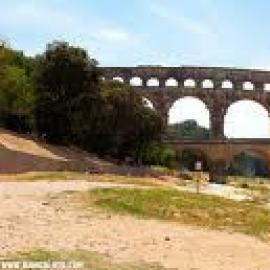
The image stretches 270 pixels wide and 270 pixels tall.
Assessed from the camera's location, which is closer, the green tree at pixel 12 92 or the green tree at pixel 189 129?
the green tree at pixel 12 92

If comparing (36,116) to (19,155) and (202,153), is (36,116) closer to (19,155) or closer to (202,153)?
(19,155)

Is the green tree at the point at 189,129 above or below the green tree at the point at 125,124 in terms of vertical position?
above

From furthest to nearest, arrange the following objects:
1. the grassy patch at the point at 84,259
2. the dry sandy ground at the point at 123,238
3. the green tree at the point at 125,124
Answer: the green tree at the point at 125,124, the dry sandy ground at the point at 123,238, the grassy patch at the point at 84,259

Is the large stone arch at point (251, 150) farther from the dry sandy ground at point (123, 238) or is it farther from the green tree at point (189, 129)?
the dry sandy ground at point (123, 238)

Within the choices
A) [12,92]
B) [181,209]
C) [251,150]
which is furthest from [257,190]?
[251,150]

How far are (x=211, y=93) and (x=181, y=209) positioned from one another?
83326mm

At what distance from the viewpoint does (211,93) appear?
106 m

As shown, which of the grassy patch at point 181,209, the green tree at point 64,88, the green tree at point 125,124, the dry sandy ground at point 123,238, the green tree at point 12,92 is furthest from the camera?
the green tree at point 125,124

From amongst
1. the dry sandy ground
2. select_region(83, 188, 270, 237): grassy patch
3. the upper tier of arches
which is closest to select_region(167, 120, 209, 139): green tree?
the upper tier of arches

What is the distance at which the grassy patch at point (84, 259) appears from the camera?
15.0 metres

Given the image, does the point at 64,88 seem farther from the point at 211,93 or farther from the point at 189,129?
the point at 189,129

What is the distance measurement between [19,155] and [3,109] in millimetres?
13032

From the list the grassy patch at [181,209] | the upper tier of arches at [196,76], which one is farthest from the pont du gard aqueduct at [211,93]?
the grassy patch at [181,209]

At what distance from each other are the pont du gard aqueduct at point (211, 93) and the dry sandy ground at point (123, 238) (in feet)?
260
